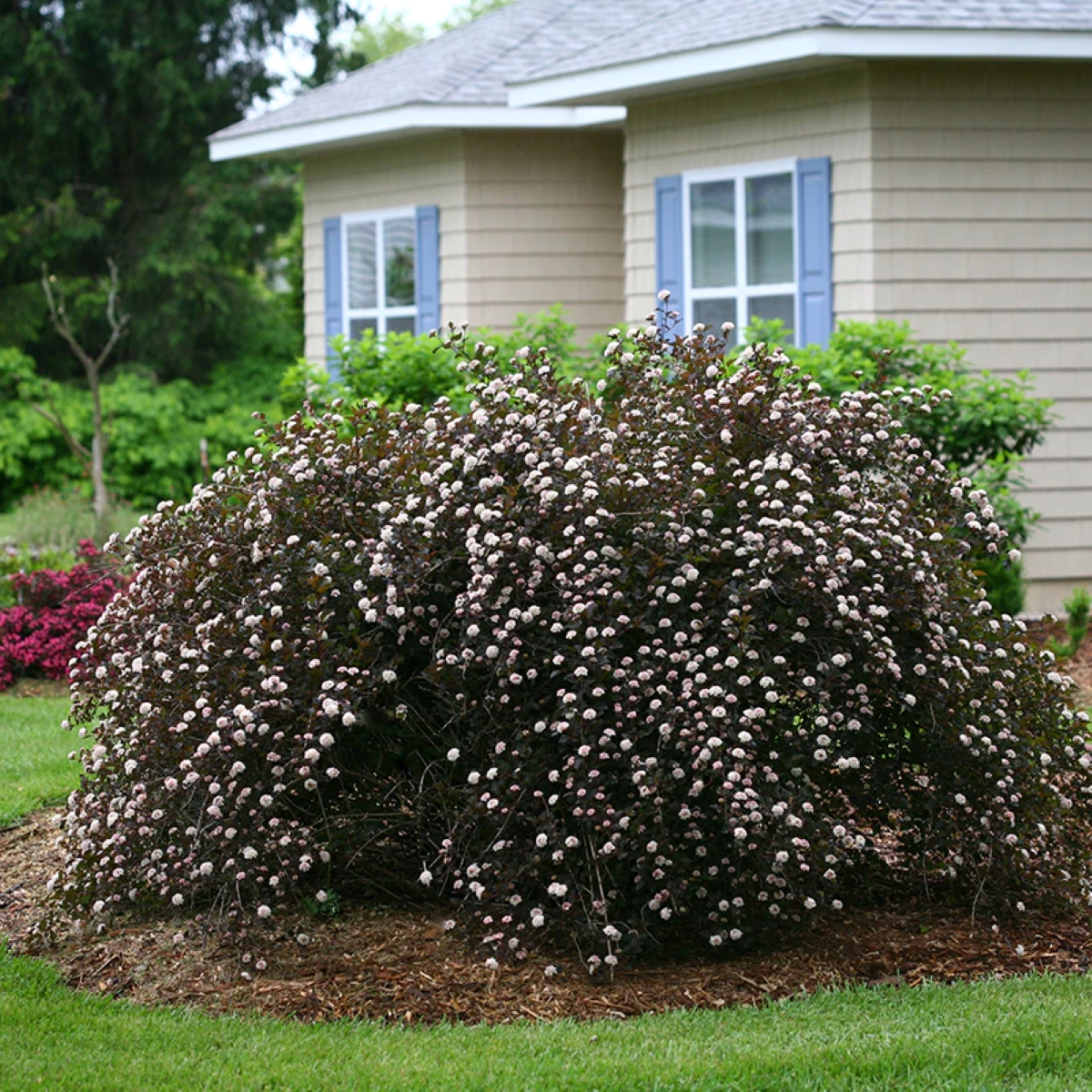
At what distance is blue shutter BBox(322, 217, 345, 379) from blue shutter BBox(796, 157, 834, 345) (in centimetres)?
493

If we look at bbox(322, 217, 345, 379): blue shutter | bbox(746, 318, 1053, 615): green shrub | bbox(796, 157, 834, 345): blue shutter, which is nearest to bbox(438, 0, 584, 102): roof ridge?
bbox(322, 217, 345, 379): blue shutter

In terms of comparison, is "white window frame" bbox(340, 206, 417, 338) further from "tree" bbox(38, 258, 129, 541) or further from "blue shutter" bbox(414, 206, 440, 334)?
"tree" bbox(38, 258, 129, 541)

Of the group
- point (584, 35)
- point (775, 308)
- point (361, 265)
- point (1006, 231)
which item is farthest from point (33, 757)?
point (584, 35)

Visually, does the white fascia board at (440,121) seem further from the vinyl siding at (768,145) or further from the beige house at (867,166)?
the vinyl siding at (768,145)

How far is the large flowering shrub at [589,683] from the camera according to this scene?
13.6 ft

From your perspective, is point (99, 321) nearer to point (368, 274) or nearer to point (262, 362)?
point (262, 362)

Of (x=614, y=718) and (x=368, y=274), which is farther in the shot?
(x=368, y=274)

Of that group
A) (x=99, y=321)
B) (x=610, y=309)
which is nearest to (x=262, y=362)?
(x=99, y=321)

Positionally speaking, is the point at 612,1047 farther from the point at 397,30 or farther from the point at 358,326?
the point at 397,30

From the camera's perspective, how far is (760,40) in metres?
9.94

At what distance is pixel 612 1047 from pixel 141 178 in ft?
62.4

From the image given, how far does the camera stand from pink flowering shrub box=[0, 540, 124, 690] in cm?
929

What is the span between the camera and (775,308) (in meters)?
10.7

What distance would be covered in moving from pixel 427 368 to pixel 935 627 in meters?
6.64
